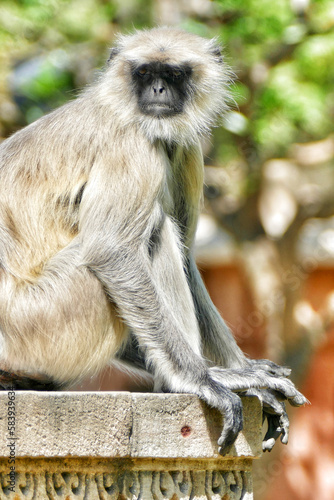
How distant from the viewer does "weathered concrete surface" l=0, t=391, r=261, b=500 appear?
317 cm

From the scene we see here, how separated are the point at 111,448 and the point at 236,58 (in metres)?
5.05

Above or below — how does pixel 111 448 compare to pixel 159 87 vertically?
below

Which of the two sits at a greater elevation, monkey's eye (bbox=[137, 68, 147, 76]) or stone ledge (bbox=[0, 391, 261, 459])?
monkey's eye (bbox=[137, 68, 147, 76])

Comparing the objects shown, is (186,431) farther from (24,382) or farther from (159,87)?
(159,87)

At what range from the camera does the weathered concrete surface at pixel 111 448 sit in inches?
125

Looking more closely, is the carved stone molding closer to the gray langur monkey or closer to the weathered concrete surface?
the weathered concrete surface

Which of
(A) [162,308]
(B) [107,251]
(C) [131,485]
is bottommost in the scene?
(C) [131,485]

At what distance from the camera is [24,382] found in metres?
3.81

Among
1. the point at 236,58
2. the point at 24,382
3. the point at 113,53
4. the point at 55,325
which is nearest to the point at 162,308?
the point at 55,325

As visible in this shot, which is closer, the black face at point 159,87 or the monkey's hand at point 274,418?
the monkey's hand at point 274,418

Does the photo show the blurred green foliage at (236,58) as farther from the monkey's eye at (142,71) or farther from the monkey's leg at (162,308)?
the monkey's leg at (162,308)

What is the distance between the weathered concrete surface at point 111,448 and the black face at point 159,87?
158 centimetres

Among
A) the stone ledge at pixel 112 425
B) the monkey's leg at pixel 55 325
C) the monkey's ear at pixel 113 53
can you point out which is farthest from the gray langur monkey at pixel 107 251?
the monkey's ear at pixel 113 53

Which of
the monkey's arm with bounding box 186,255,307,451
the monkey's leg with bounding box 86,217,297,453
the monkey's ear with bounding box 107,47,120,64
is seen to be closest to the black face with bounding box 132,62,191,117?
the monkey's ear with bounding box 107,47,120,64
